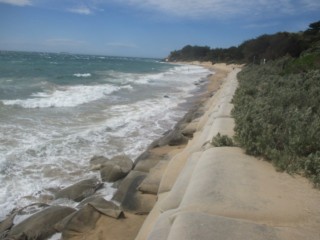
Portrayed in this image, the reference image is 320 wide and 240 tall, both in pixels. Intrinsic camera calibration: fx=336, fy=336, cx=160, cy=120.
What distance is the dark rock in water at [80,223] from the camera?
5.33 metres

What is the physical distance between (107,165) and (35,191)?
67.0 inches

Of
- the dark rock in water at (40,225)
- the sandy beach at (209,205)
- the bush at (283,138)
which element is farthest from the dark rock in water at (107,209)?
the bush at (283,138)

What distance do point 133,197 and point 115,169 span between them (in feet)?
5.65

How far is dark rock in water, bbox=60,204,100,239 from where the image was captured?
5.33m

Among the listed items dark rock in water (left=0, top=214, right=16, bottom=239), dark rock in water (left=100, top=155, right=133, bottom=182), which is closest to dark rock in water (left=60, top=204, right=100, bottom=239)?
dark rock in water (left=0, top=214, right=16, bottom=239)

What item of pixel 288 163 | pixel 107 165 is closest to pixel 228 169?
pixel 288 163

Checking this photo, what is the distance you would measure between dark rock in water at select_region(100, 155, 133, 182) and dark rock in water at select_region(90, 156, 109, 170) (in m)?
0.29

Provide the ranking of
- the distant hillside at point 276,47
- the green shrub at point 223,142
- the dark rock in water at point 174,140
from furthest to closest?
the distant hillside at point 276,47 < the dark rock in water at point 174,140 < the green shrub at point 223,142

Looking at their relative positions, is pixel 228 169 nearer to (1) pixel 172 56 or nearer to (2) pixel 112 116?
(2) pixel 112 116

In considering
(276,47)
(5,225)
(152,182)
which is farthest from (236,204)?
(276,47)

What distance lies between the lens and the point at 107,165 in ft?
26.5

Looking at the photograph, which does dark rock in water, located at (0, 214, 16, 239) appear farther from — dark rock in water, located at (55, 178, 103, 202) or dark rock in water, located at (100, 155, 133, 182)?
dark rock in water, located at (100, 155, 133, 182)

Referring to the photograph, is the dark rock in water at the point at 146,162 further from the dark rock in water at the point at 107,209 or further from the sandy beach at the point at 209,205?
the dark rock in water at the point at 107,209

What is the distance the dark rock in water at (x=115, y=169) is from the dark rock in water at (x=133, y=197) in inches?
27.8
